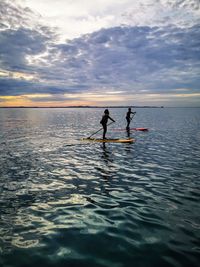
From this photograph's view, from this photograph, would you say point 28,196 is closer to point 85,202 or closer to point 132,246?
point 85,202

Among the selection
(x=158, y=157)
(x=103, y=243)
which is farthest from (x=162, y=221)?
(x=158, y=157)

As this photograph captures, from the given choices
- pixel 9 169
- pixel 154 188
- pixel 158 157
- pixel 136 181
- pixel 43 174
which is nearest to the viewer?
pixel 154 188

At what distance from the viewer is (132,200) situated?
9133 mm

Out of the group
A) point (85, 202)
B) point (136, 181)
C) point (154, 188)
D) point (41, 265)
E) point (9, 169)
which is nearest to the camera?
point (41, 265)

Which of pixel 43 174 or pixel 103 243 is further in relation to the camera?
pixel 43 174

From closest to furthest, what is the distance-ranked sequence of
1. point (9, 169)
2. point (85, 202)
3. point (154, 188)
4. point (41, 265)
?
1. point (41, 265)
2. point (85, 202)
3. point (154, 188)
4. point (9, 169)

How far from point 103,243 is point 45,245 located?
165 cm

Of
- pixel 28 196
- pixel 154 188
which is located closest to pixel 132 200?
pixel 154 188

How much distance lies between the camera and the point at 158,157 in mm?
17047

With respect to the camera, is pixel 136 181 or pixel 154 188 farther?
→ pixel 136 181

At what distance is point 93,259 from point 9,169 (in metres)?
9.94

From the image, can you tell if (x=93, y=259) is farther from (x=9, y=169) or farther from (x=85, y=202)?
(x=9, y=169)

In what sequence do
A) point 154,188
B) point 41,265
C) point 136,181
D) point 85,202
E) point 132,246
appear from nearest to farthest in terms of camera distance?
point 41,265
point 132,246
point 85,202
point 154,188
point 136,181

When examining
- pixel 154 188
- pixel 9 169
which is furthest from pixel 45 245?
pixel 9 169
